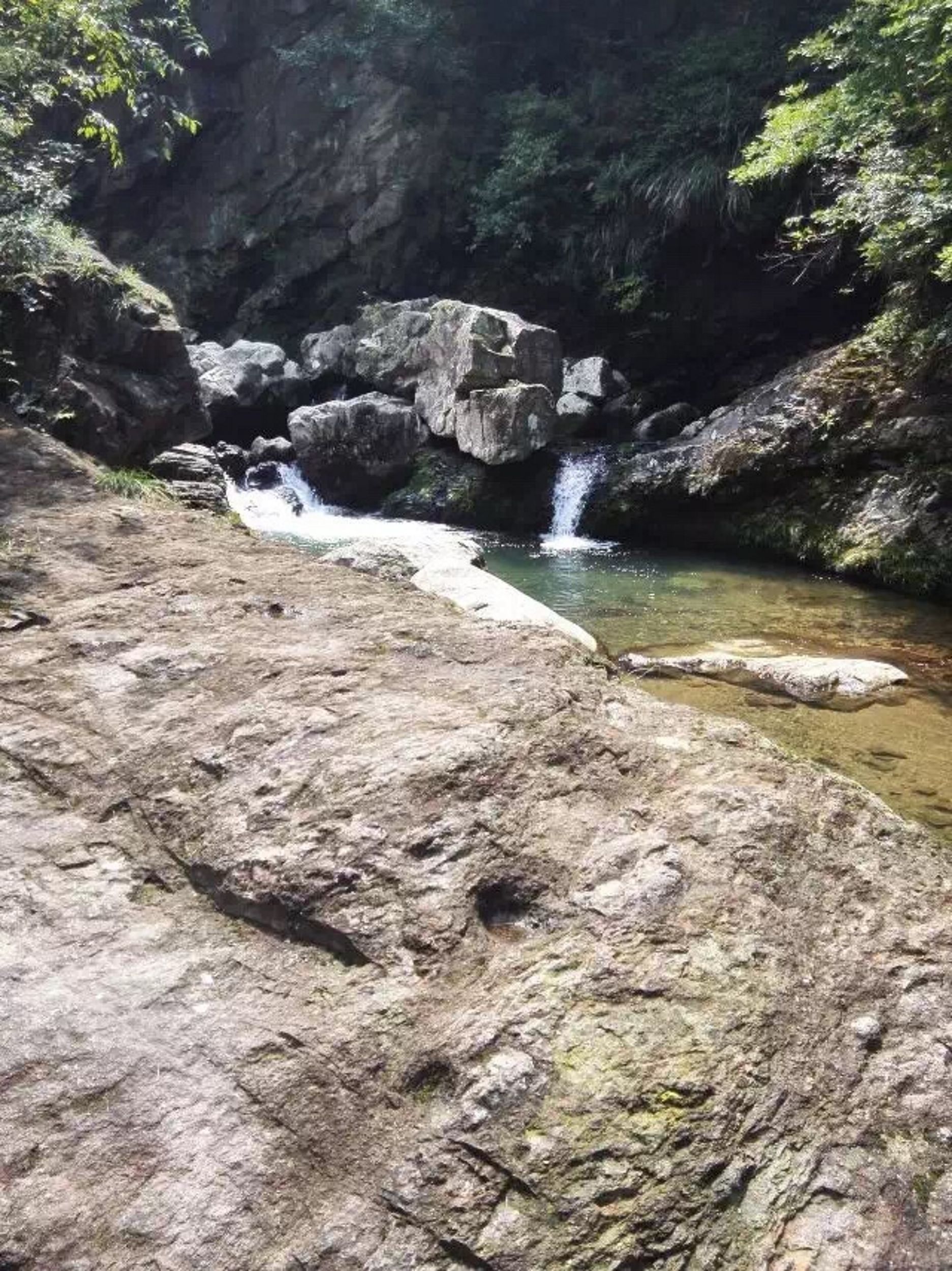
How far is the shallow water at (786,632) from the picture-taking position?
4.68 meters

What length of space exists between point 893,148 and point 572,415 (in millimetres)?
6323

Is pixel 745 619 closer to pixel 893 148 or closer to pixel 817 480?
pixel 817 480

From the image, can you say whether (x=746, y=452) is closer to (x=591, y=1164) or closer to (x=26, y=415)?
(x=26, y=415)

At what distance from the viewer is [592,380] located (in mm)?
15469

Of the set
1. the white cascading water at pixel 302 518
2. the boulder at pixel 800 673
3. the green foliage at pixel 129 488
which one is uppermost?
the green foliage at pixel 129 488

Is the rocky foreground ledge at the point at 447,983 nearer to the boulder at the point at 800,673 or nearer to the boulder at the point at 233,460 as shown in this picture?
the boulder at the point at 800,673

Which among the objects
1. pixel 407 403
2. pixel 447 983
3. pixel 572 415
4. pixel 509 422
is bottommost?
pixel 447 983

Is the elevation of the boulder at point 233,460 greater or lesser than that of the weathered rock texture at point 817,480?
lesser

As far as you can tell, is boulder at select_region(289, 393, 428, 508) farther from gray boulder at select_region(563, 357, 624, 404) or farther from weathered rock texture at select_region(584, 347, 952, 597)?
weathered rock texture at select_region(584, 347, 952, 597)

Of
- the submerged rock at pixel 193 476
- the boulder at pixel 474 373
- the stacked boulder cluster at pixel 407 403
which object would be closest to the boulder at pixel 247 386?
the stacked boulder cluster at pixel 407 403

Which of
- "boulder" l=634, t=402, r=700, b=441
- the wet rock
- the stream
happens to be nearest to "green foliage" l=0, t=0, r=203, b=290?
the stream

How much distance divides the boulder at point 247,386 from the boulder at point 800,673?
12.3 meters

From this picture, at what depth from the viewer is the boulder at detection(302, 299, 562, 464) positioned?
42.7 ft

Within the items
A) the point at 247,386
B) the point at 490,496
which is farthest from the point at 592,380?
the point at 247,386
